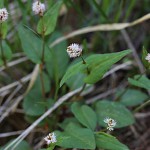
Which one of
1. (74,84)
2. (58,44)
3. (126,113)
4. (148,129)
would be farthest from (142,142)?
(58,44)

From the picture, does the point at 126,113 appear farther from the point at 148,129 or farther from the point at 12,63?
the point at 12,63

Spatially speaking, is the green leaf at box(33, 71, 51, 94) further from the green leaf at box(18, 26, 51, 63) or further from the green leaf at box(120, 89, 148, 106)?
the green leaf at box(120, 89, 148, 106)

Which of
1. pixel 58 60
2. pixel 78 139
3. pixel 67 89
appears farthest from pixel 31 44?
pixel 78 139

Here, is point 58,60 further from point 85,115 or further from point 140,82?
point 140,82

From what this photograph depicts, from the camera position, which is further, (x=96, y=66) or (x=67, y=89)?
(x=67, y=89)

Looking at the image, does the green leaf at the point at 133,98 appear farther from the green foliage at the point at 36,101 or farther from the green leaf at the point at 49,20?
the green leaf at the point at 49,20
